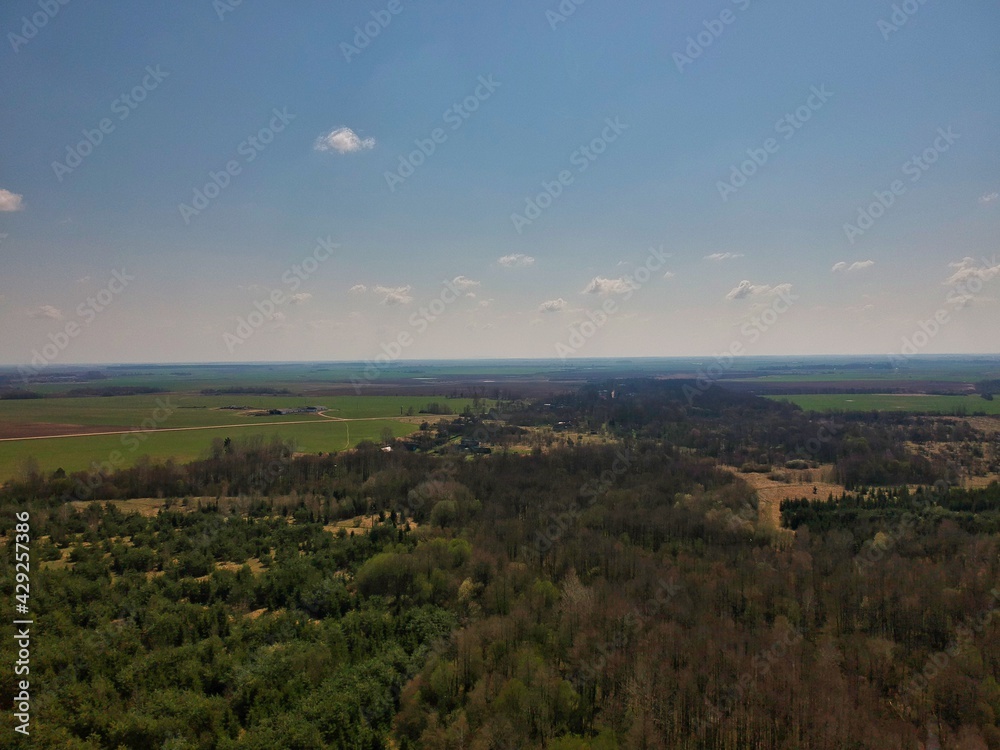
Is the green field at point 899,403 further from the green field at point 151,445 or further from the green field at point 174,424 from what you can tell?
the green field at point 151,445

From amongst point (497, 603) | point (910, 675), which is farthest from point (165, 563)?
point (910, 675)

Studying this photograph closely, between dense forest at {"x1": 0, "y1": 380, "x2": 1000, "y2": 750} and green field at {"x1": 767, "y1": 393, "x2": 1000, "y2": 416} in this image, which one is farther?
green field at {"x1": 767, "y1": 393, "x2": 1000, "y2": 416}

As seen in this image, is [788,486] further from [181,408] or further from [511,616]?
[181,408]

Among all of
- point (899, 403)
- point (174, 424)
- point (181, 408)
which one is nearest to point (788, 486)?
point (899, 403)

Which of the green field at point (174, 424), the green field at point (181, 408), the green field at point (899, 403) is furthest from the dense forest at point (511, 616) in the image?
the green field at point (899, 403)

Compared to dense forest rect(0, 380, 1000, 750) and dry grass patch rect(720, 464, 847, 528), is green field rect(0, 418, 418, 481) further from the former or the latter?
dry grass patch rect(720, 464, 847, 528)

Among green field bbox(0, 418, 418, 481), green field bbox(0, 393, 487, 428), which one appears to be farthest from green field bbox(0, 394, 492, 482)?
green field bbox(0, 418, 418, 481)
